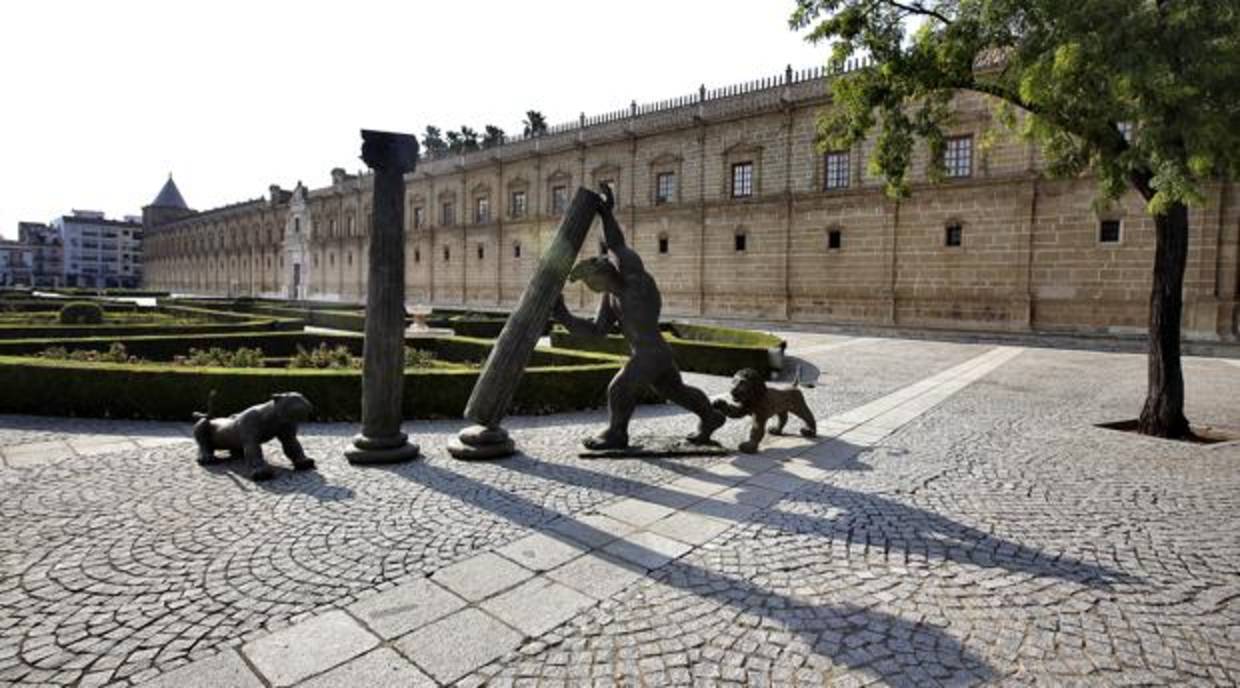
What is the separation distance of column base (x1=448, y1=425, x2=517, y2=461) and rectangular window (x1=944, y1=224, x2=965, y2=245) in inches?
909

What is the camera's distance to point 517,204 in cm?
4172

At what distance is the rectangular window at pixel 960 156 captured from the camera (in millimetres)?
24062

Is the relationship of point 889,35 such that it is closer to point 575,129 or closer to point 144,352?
point 144,352

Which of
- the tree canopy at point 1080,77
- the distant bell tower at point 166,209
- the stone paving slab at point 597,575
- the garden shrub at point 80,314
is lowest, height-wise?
the stone paving slab at point 597,575

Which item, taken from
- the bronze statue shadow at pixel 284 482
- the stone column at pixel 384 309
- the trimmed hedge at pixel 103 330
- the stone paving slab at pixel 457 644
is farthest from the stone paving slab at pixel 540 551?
the trimmed hedge at pixel 103 330

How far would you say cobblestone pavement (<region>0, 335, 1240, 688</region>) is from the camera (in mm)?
2984

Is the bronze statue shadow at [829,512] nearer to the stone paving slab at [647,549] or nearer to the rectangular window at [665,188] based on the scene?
the stone paving slab at [647,549]

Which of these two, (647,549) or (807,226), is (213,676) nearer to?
(647,549)

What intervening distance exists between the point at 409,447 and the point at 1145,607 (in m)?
5.93

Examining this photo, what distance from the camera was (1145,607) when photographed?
353cm

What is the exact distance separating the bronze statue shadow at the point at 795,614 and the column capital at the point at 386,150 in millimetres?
3721

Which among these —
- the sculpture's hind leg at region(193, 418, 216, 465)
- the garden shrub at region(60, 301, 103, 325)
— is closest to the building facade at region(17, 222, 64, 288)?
the garden shrub at region(60, 301, 103, 325)

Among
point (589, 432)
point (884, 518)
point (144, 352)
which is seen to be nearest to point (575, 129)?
point (144, 352)

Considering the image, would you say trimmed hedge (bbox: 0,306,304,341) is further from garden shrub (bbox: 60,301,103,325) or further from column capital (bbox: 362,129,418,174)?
column capital (bbox: 362,129,418,174)
